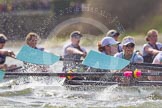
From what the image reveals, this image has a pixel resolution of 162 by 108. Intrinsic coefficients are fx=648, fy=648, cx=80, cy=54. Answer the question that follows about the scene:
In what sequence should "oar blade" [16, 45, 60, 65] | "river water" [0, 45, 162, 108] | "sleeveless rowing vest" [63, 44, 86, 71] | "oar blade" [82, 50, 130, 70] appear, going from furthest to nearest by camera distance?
"sleeveless rowing vest" [63, 44, 86, 71] → "oar blade" [16, 45, 60, 65] → "oar blade" [82, 50, 130, 70] → "river water" [0, 45, 162, 108]

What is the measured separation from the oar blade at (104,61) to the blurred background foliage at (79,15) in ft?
19.9

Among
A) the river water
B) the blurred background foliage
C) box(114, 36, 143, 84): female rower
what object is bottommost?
the river water

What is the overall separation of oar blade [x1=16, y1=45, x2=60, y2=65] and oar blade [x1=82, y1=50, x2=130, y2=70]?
1.64 m

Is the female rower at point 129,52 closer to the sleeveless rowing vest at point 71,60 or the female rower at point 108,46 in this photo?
the female rower at point 108,46

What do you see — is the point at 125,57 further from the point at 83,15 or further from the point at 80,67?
the point at 83,15

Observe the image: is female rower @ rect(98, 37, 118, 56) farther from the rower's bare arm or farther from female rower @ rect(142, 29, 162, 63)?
the rower's bare arm

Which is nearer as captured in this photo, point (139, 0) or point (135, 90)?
point (135, 90)

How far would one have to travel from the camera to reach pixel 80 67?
14609mm

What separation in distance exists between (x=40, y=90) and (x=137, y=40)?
1109 centimetres

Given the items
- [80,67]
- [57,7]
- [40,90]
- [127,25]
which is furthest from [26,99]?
[57,7]

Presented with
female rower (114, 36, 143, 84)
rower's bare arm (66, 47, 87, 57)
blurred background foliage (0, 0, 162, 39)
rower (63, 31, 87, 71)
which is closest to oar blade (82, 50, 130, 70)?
female rower (114, 36, 143, 84)

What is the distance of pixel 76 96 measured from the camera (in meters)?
13.2

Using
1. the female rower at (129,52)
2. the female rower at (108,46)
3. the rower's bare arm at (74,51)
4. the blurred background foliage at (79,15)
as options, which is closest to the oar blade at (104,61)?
the female rower at (129,52)

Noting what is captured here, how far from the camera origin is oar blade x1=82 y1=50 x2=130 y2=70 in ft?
42.9
